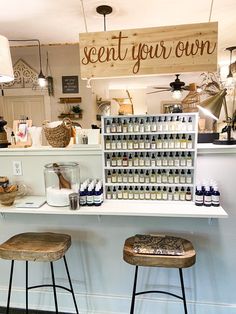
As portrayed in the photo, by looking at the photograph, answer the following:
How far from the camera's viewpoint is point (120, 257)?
5.86 feet

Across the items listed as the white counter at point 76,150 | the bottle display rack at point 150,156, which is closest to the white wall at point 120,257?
the white counter at point 76,150

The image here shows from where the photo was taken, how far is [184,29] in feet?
4.52

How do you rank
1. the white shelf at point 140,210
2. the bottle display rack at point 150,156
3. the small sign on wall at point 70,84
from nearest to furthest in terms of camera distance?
the white shelf at point 140,210, the bottle display rack at point 150,156, the small sign on wall at point 70,84

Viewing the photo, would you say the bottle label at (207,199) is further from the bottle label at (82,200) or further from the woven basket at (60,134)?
the woven basket at (60,134)

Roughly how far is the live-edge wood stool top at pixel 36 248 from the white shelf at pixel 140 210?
0.19 m

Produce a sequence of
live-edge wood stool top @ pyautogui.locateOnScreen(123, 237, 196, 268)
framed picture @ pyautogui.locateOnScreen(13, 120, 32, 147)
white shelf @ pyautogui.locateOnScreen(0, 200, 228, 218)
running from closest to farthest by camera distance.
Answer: live-edge wood stool top @ pyautogui.locateOnScreen(123, 237, 196, 268)
white shelf @ pyautogui.locateOnScreen(0, 200, 228, 218)
framed picture @ pyautogui.locateOnScreen(13, 120, 32, 147)

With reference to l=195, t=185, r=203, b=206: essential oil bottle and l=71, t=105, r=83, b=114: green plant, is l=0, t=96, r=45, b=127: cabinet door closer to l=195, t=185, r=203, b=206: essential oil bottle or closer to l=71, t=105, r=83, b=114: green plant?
l=71, t=105, r=83, b=114: green plant

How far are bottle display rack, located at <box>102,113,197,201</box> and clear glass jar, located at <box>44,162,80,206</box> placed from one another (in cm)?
23

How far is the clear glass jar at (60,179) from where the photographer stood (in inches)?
63.9

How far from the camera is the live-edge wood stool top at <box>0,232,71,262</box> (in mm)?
1424

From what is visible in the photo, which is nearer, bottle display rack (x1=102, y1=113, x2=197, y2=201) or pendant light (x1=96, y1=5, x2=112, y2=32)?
bottle display rack (x1=102, y1=113, x2=197, y2=201)

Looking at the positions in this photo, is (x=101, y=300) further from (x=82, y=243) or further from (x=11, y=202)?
(x=11, y=202)

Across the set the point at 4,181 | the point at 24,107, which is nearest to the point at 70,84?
the point at 24,107

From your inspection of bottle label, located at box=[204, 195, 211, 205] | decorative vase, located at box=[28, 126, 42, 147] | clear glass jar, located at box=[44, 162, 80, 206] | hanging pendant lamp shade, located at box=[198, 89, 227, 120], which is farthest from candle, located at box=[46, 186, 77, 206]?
hanging pendant lamp shade, located at box=[198, 89, 227, 120]
